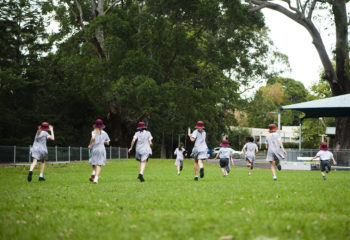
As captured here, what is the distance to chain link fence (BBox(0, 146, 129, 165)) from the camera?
86.8 feet

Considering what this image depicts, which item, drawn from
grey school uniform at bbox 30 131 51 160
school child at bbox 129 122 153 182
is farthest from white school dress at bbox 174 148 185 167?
grey school uniform at bbox 30 131 51 160

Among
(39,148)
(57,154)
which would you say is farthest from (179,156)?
(57,154)

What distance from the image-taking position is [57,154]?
31469 mm

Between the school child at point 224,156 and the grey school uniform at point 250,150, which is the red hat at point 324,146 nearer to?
the school child at point 224,156

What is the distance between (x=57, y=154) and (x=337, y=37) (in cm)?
2167

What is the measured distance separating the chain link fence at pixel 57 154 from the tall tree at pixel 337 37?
16498 millimetres

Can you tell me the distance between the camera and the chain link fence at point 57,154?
86.8 feet

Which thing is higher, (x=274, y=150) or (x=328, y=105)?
(x=328, y=105)

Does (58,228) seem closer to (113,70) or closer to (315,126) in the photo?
(113,70)

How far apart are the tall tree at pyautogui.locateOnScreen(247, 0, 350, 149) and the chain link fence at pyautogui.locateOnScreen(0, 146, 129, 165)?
54.1 feet

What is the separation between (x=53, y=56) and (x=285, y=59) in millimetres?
24137

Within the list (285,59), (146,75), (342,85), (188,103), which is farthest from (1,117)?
(285,59)

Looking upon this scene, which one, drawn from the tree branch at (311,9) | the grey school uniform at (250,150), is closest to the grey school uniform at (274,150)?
the grey school uniform at (250,150)

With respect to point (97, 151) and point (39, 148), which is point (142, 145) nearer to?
point (97, 151)
